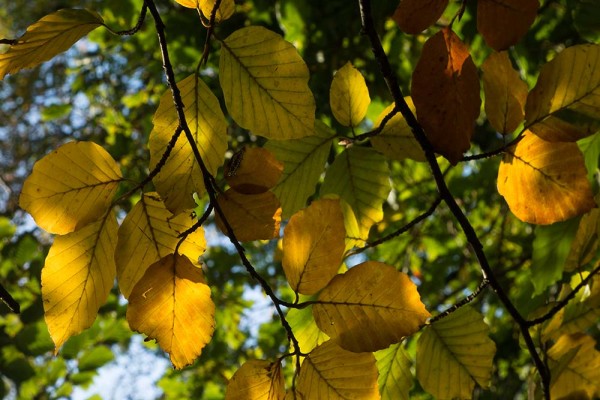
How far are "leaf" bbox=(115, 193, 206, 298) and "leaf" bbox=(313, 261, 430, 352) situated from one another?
0.36 ft

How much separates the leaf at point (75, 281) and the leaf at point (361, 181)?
238 millimetres

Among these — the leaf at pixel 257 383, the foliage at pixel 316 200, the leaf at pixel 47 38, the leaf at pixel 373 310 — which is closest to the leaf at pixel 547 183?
the foliage at pixel 316 200

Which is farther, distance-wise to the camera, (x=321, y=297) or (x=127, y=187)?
(x=127, y=187)

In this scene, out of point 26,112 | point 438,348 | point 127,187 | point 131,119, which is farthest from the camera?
point 26,112

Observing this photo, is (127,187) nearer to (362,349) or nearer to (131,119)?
(131,119)

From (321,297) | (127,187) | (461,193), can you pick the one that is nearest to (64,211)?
(321,297)

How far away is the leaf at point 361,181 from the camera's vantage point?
63cm

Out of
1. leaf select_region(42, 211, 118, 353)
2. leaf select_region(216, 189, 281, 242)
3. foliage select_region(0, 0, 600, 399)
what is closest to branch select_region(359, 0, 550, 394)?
foliage select_region(0, 0, 600, 399)

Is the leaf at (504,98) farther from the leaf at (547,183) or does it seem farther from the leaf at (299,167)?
the leaf at (299,167)

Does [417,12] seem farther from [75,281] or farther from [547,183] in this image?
[75,281]

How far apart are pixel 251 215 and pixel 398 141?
17 centimetres

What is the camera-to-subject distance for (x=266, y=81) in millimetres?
495

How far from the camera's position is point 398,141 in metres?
0.56

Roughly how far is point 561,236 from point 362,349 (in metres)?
0.47
